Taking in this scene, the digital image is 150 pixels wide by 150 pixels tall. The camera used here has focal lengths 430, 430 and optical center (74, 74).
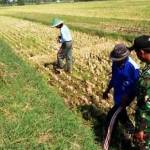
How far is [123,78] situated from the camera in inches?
231

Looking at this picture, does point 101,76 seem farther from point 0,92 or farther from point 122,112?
point 122,112

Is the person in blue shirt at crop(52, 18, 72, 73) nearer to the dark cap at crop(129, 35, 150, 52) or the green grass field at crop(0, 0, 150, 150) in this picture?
the green grass field at crop(0, 0, 150, 150)

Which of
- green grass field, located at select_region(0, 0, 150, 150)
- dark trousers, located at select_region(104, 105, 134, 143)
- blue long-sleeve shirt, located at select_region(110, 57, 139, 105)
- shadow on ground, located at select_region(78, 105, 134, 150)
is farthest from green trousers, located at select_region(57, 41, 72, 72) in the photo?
blue long-sleeve shirt, located at select_region(110, 57, 139, 105)

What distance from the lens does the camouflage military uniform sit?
14.9 feet

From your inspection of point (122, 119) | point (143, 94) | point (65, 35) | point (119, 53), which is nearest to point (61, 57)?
point (65, 35)

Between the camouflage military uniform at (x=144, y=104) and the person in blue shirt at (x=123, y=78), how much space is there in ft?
2.77

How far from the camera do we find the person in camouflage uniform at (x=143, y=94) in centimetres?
451

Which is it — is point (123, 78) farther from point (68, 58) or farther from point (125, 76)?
point (68, 58)

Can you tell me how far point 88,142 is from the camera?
6117 millimetres

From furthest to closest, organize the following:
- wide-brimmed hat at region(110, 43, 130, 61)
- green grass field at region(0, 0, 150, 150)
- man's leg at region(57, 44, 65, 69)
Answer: man's leg at region(57, 44, 65, 69) → green grass field at region(0, 0, 150, 150) → wide-brimmed hat at region(110, 43, 130, 61)

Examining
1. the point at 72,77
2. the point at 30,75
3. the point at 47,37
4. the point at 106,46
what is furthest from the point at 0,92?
the point at 47,37

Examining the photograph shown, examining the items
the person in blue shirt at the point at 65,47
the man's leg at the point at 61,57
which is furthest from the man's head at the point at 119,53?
the man's leg at the point at 61,57

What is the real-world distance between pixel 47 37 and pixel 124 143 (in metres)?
13.0

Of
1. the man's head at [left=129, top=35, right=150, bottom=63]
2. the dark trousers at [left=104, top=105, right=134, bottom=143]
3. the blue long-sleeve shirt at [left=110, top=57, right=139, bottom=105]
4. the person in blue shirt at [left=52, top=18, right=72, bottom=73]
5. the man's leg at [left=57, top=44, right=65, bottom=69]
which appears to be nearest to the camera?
the man's head at [left=129, top=35, right=150, bottom=63]
